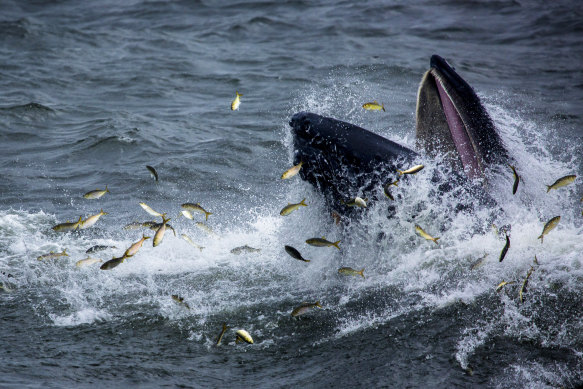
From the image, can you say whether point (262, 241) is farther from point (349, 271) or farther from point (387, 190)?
point (387, 190)

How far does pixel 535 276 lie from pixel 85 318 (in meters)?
4.12

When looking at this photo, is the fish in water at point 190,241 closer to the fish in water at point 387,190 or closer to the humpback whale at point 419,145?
the humpback whale at point 419,145

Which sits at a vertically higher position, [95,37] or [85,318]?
[95,37]

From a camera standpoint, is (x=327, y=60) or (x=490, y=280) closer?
(x=490, y=280)

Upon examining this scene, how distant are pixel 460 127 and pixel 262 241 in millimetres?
2740

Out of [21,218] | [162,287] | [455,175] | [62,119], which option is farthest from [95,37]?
[455,175]

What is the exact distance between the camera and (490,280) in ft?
20.1

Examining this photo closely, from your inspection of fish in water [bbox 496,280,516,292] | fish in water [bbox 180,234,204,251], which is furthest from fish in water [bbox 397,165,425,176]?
fish in water [bbox 180,234,204,251]

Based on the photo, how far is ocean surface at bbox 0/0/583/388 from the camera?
5.08 metres

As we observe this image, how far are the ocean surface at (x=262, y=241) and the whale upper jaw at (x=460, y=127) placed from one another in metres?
0.27

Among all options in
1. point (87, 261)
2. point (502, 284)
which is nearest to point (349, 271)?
point (502, 284)

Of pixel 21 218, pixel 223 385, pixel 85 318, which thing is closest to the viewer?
pixel 223 385

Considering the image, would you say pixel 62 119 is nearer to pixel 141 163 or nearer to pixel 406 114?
pixel 141 163

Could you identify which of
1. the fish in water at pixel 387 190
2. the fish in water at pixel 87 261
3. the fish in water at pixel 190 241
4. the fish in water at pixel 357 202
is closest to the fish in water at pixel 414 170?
the fish in water at pixel 387 190
